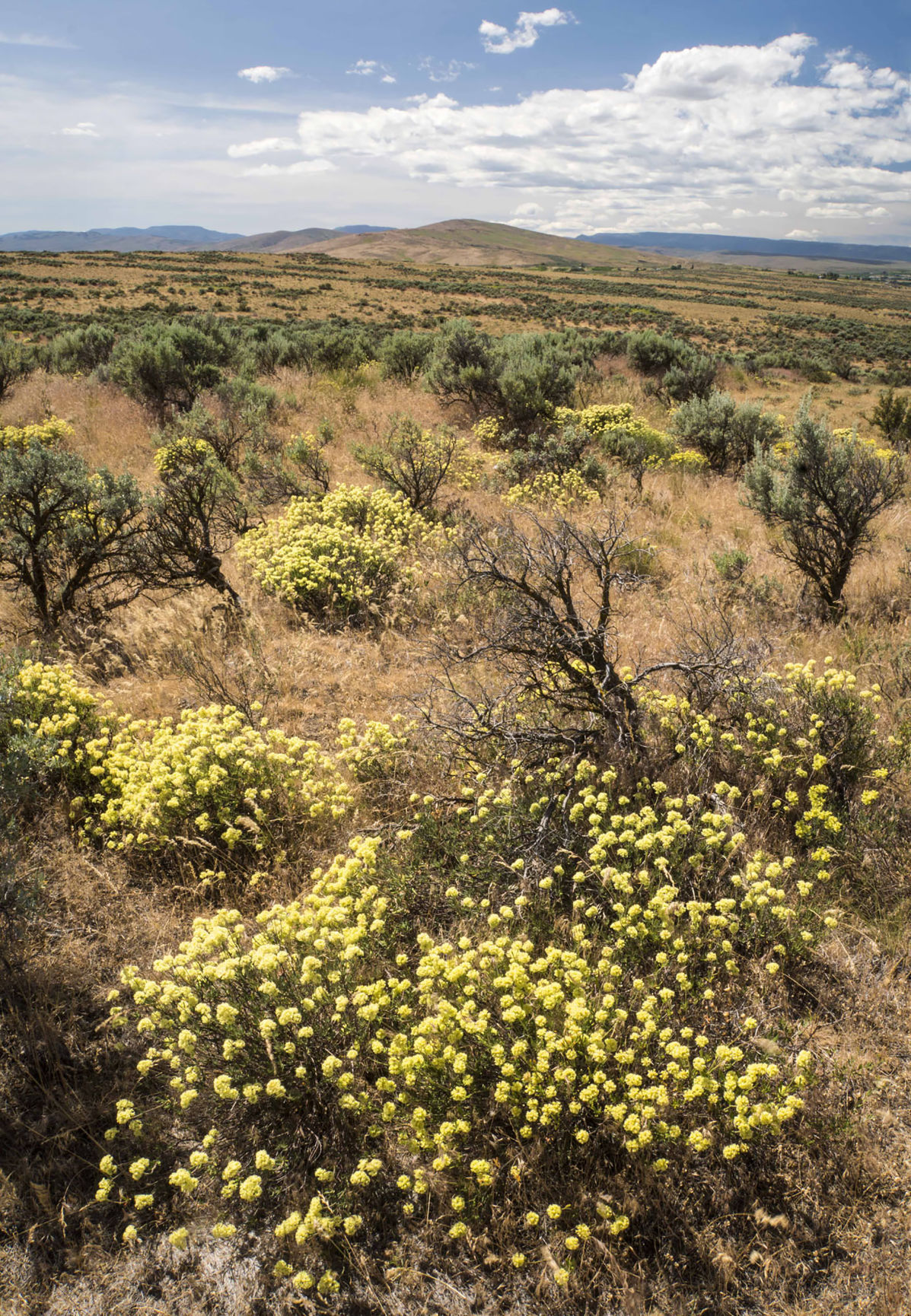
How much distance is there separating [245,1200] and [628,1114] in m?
1.37

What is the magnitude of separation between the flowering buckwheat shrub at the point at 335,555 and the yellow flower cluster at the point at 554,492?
1.82 metres

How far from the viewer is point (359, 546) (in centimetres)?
624

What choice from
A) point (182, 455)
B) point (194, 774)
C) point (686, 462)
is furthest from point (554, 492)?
point (194, 774)

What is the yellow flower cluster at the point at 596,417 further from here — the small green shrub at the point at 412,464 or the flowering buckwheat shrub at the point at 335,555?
the flowering buckwheat shrub at the point at 335,555

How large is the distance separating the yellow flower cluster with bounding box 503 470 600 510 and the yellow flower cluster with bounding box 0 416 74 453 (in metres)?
6.64

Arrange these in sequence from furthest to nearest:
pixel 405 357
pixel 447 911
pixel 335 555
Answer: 1. pixel 405 357
2. pixel 335 555
3. pixel 447 911

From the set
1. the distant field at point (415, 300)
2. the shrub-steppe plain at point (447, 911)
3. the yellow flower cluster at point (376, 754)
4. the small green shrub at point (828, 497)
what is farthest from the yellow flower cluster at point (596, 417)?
the distant field at point (415, 300)

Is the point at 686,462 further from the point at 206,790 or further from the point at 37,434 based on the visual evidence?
the point at 37,434

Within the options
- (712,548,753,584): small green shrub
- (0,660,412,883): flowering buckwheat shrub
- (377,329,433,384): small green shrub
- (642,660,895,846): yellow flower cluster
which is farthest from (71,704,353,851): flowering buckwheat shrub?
(377,329,433,384): small green shrub

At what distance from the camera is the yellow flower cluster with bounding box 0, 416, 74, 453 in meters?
9.61

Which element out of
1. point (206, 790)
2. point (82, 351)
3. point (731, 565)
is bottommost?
point (206, 790)

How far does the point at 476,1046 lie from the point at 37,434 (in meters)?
10.9

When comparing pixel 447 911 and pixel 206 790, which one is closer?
Result: pixel 447 911

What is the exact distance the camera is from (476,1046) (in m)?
2.46
